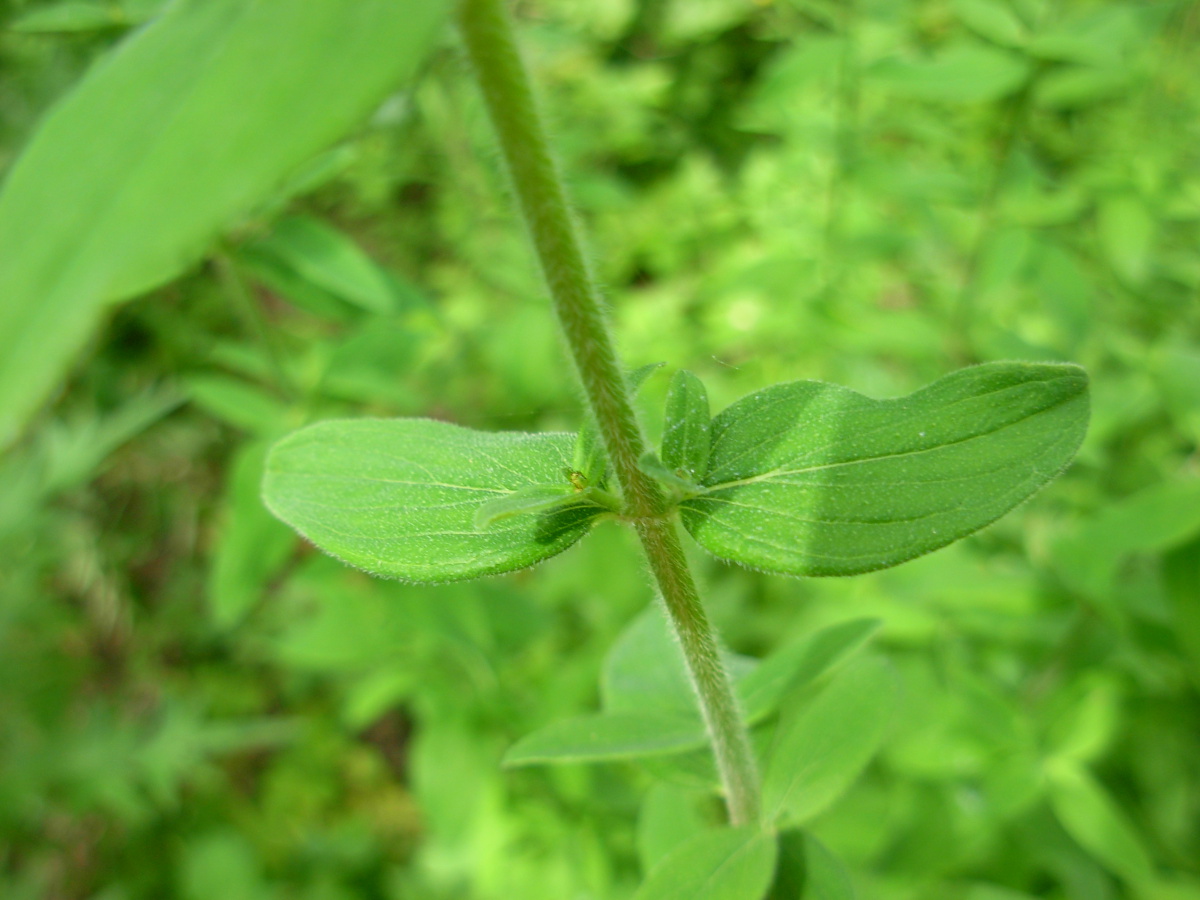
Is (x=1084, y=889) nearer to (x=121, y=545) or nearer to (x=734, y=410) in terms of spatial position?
(x=734, y=410)

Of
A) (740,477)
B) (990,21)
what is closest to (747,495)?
(740,477)

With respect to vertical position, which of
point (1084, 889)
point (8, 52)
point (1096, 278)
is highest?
point (8, 52)

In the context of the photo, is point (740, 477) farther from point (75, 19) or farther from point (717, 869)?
point (75, 19)

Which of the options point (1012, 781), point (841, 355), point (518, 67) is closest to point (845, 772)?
point (518, 67)

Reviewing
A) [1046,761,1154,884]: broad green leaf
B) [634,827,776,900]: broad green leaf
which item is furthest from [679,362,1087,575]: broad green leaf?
[1046,761,1154,884]: broad green leaf

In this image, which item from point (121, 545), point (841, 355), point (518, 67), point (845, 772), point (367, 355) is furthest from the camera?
point (121, 545)
